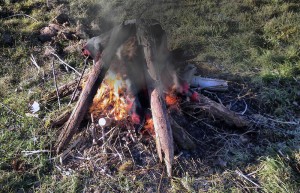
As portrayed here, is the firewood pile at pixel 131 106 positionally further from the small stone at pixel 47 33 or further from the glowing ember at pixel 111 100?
the small stone at pixel 47 33

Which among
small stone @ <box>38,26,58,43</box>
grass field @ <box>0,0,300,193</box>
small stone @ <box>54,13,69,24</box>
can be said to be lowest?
grass field @ <box>0,0,300,193</box>

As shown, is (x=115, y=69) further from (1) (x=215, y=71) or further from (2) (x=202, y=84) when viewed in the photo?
(1) (x=215, y=71)

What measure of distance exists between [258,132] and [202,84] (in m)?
0.88

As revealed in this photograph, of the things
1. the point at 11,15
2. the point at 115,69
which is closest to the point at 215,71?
the point at 115,69

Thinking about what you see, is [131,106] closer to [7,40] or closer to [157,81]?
[157,81]

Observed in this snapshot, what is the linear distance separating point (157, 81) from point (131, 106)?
393 mm

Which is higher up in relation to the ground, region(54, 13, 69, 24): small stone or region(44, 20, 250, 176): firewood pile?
region(54, 13, 69, 24): small stone

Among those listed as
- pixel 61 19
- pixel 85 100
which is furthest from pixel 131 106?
pixel 61 19

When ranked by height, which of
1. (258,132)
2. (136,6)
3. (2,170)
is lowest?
(258,132)

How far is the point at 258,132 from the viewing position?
388 cm

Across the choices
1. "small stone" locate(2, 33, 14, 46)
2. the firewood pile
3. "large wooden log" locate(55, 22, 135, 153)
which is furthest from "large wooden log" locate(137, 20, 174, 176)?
"small stone" locate(2, 33, 14, 46)

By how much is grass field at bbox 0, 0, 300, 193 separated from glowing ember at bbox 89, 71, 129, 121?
56 cm

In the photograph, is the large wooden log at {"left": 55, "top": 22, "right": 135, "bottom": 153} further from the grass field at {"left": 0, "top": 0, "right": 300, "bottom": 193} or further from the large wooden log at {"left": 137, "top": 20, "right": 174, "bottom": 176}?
the large wooden log at {"left": 137, "top": 20, "right": 174, "bottom": 176}

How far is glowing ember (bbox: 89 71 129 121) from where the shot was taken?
3.75m
